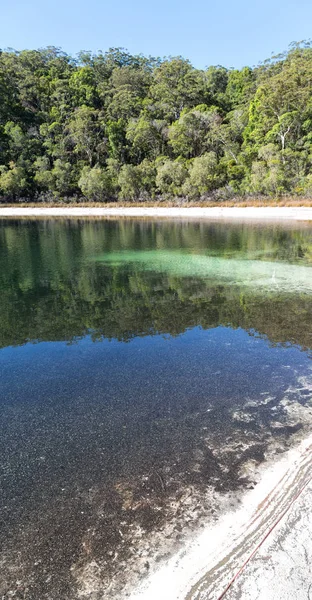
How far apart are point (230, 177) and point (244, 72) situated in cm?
2851

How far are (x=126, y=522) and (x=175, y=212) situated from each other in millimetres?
42466

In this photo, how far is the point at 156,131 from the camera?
53.7 m

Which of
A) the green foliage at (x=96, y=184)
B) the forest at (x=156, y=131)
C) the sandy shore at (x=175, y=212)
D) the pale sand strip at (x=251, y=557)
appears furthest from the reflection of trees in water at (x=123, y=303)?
the green foliage at (x=96, y=184)

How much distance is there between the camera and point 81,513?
3119mm

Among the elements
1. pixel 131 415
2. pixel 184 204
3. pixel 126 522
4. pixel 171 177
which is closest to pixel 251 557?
pixel 126 522

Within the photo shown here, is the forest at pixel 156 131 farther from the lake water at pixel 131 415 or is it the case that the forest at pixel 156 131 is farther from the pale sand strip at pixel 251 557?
the pale sand strip at pixel 251 557

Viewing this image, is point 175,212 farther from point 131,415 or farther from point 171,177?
point 131,415

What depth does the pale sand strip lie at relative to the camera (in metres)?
2.38

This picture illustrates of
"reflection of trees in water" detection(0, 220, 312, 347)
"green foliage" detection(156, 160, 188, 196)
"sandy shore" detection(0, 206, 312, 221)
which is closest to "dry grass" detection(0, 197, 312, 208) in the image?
"sandy shore" detection(0, 206, 312, 221)

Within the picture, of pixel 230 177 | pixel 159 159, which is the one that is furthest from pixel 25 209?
pixel 230 177

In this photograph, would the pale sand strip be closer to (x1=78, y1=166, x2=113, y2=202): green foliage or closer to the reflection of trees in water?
the reflection of trees in water

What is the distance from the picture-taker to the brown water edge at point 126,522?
2531mm

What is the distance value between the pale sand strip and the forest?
128ft

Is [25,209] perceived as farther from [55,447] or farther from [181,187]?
[55,447]
